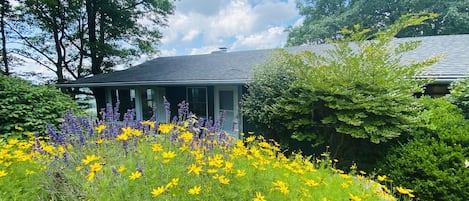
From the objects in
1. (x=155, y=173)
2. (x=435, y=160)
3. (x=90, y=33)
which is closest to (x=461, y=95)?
(x=435, y=160)

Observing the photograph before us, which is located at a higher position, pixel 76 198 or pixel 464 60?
pixel 464 60

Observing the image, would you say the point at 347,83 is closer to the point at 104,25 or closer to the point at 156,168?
the point at 156,168

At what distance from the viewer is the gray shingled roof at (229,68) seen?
6345 mm

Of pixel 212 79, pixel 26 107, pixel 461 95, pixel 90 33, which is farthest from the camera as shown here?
pixel 90 33

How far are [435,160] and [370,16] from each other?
51.0 feet

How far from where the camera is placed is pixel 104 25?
13.8m

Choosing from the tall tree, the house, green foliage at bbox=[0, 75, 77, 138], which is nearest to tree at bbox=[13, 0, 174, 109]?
the tall tree

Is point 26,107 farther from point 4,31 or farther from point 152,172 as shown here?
point 4,31

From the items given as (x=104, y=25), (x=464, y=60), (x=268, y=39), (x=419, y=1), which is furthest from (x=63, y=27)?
(x=419, y=1)

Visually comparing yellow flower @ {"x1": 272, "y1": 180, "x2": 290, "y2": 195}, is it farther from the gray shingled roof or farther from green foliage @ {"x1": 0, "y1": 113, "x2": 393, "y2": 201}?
the gray shingled roof

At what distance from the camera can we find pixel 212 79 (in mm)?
7898

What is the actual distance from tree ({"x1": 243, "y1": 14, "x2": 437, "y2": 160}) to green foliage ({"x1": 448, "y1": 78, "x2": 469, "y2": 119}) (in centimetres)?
56

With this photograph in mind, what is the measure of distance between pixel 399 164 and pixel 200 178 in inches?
134

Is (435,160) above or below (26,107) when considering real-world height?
below
